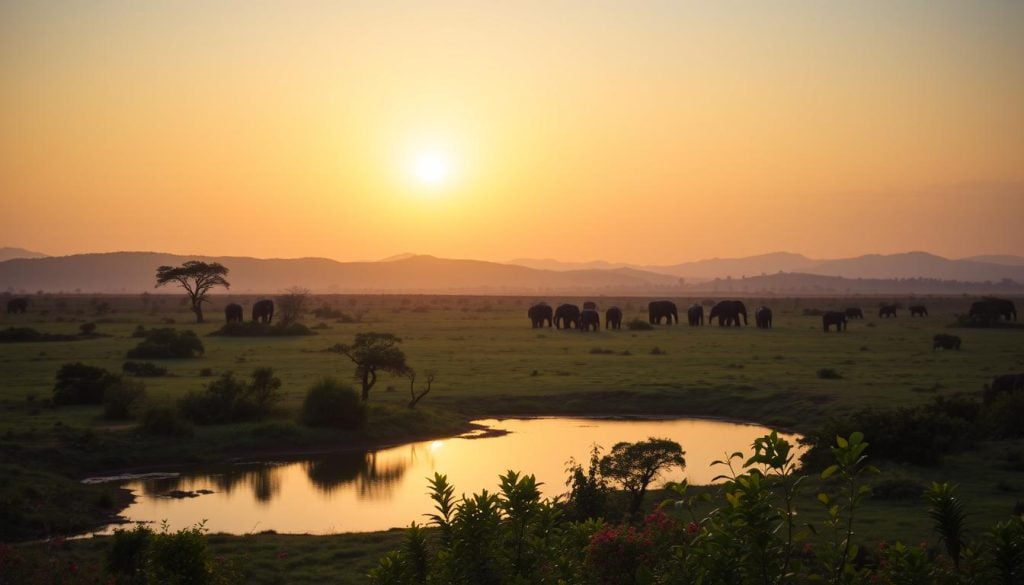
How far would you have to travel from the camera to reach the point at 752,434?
109ft

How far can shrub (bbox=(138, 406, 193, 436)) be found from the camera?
29.3 m

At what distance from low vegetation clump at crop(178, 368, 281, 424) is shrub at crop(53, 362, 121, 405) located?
338 centimetres

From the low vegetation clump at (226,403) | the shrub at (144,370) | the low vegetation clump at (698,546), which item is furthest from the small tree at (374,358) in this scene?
the low vegetation clump at (698,546)

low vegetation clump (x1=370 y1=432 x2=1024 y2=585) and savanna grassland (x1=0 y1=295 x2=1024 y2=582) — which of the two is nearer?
low vegetation clump (x1=370 y1=432 x2=1024 y2=585)

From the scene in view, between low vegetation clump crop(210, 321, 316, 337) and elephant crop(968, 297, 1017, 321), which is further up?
elephant crop(968, 297, 1017, 321)

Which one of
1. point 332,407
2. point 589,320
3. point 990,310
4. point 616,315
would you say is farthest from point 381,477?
point 990,310

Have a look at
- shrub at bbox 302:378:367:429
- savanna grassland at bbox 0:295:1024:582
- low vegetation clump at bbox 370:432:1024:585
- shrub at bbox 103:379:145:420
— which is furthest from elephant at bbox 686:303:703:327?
low vegetation clump at bbox 370:432:1024:585

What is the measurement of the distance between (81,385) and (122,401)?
350 cm

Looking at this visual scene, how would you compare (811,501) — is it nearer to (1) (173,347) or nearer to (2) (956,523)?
(2) (956,523)

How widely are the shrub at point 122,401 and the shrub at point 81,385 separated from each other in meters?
1.12

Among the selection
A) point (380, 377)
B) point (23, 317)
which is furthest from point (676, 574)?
point (23, 317)

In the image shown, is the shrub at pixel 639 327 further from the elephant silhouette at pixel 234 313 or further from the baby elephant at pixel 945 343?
the elephant silhouette at pixel 234 313

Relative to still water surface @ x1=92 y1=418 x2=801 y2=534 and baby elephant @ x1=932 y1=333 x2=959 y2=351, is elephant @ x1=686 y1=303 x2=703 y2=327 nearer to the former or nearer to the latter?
baby elephant @ x1=932 y1=333 x2=959 y2=351

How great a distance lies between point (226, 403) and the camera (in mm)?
31672
